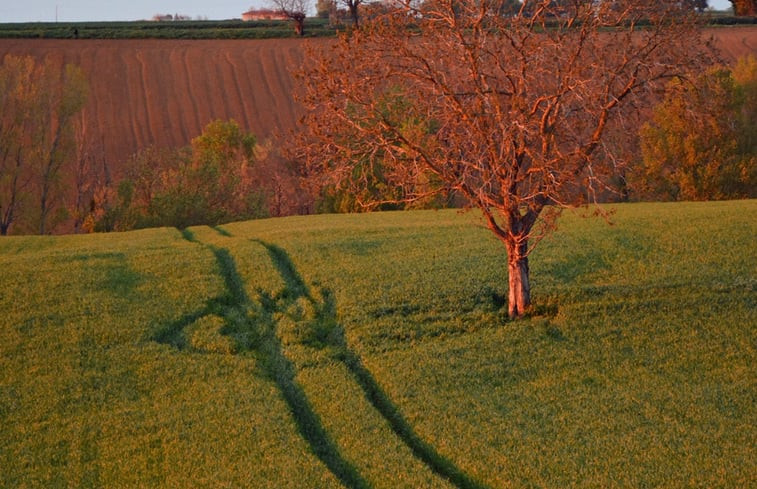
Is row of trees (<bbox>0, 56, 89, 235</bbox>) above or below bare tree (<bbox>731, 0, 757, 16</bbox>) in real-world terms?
below

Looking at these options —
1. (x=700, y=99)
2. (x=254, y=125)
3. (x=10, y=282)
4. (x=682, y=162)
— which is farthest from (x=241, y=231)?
(x=254, y=125)

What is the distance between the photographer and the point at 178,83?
74.9 metres

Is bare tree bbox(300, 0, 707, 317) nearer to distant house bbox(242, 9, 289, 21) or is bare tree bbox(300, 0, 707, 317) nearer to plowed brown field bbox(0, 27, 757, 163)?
plowed brown field bbox(0, 27, 757, 163)

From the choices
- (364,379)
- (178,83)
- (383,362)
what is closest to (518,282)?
(383,362)

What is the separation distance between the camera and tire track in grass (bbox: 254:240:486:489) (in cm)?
1620

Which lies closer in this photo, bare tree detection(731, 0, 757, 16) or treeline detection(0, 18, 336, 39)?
treeline detection(0, 18, 336, 39)

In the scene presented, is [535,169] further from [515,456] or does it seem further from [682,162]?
[682,162]

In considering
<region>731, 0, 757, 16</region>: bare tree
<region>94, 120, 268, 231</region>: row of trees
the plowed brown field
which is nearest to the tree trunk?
<region>94, 120, 268, 231</region>: row of trees

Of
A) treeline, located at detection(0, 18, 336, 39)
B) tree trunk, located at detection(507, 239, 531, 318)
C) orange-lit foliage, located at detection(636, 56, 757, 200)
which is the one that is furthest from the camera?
treeline, located at detection(0, 18, 336, 39)

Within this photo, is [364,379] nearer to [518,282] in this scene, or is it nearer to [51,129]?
[518,282]

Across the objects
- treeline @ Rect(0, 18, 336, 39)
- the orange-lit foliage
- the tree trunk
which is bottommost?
the tree trunk

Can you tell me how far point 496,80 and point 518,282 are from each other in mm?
5455

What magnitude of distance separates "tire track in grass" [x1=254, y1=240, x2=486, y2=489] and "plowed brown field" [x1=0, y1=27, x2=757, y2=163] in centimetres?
4109

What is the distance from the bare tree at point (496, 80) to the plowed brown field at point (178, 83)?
4587cm
